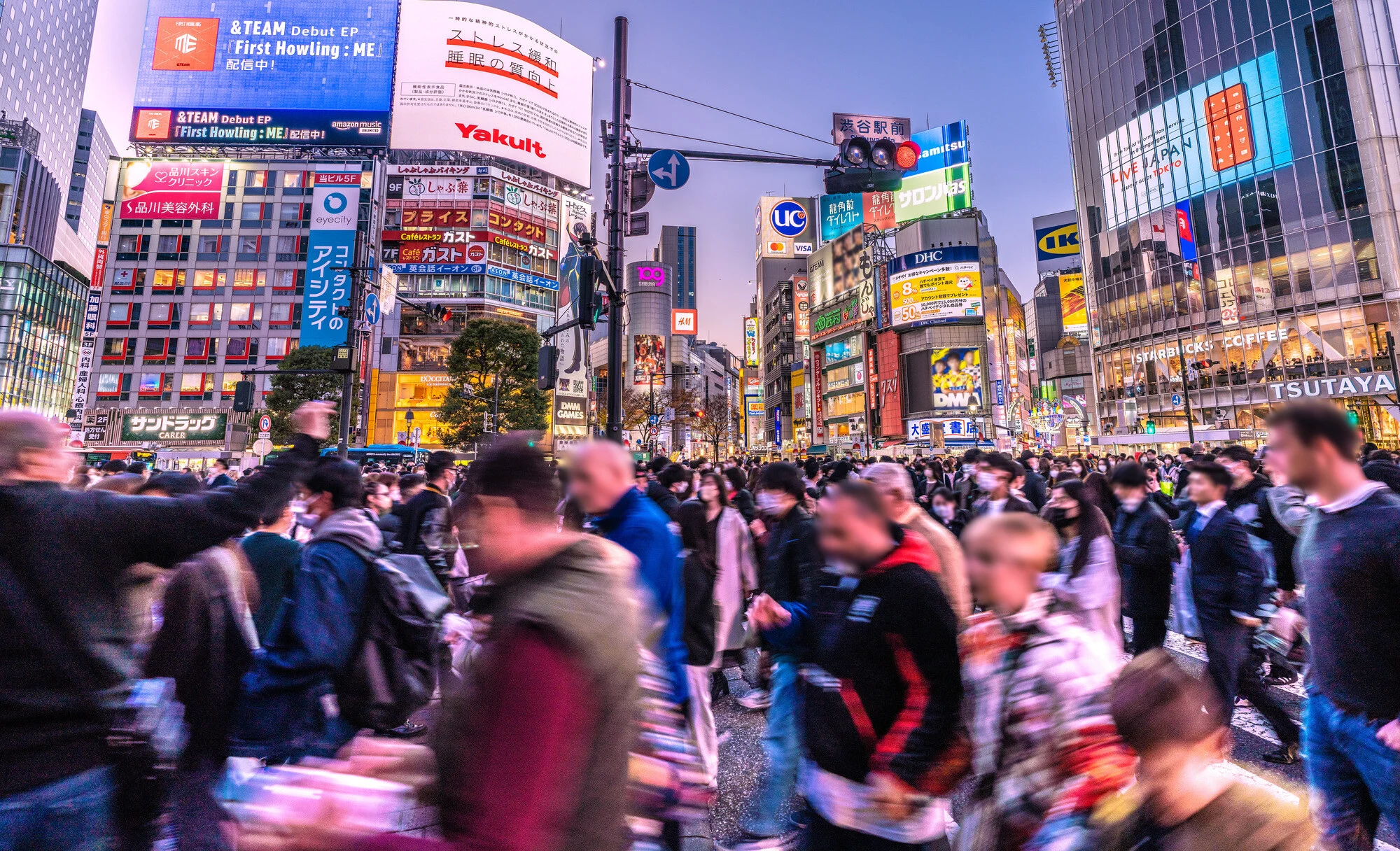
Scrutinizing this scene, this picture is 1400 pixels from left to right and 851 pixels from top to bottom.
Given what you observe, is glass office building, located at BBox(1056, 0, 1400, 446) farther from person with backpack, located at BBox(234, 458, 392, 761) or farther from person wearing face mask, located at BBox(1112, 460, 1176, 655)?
person with backpack, located at BBox(234, 458, 392, 761)

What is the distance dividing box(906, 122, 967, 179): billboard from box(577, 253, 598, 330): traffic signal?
6621 centimetres

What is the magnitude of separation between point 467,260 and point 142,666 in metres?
57.8

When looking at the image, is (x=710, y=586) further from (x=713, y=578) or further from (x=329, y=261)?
(x=329, y=261)

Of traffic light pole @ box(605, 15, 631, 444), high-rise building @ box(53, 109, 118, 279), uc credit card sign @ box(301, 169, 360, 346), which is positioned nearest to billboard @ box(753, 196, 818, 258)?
uc credit card sign @ box(301, 169, 360, 346)

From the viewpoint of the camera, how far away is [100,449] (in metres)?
35.0

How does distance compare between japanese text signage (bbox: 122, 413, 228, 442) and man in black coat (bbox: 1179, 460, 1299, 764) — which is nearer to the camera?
man in black coat (bbox: 1179, 460, 1299, 764)

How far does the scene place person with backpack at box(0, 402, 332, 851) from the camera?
1.79 m

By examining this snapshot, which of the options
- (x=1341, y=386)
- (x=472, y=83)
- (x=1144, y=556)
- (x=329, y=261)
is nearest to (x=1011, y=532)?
(x=1144, y=556)

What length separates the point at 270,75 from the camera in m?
53.8

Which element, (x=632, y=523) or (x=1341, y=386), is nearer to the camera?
(x=632, y=523)

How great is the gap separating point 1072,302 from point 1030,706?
94.7 meters

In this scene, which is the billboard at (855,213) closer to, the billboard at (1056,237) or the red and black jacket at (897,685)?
the billboard at (1056,237)

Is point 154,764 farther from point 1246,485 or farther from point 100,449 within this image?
point 100,449

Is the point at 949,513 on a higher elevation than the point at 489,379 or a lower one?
lower
